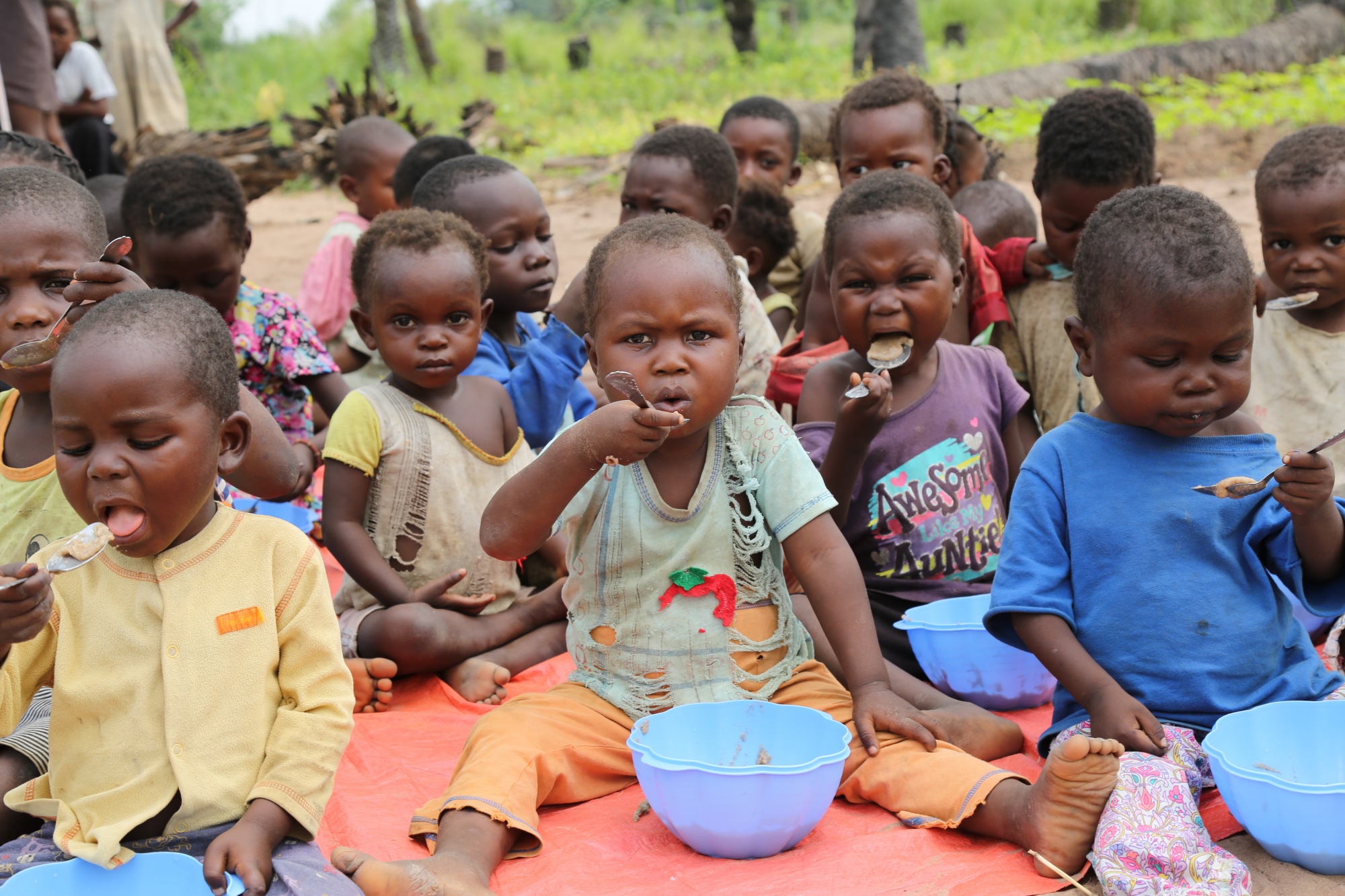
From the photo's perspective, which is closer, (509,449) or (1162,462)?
(1162,462)

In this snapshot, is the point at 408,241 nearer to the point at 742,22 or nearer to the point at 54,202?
the point at 54,202

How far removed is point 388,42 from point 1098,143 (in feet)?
63.0

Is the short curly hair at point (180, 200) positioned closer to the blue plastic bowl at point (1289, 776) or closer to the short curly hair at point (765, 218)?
the short curly hair at point (765, 218)

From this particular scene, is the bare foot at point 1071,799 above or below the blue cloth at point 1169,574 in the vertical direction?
below

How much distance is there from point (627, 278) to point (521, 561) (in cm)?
140

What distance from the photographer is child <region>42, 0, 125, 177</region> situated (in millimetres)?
7164

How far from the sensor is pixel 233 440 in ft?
6.53

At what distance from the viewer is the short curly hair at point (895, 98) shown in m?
4.30

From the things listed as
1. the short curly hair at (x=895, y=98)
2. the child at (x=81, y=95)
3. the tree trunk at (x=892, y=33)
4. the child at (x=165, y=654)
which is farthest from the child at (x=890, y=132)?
the tree trunk at (x=892, y=33)

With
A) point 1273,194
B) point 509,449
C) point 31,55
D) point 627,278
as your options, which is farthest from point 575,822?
point 31,55

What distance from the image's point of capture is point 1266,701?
7.34 ft

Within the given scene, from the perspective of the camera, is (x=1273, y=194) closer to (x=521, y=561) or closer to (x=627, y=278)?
(x=627, y=278)

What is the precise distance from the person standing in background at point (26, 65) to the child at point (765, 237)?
3906 millimetres

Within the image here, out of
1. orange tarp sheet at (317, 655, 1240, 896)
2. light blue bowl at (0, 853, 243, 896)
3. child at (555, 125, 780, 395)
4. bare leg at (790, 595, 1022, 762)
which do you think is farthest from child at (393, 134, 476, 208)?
light blue bowl at (0, 853, 243, 896)
